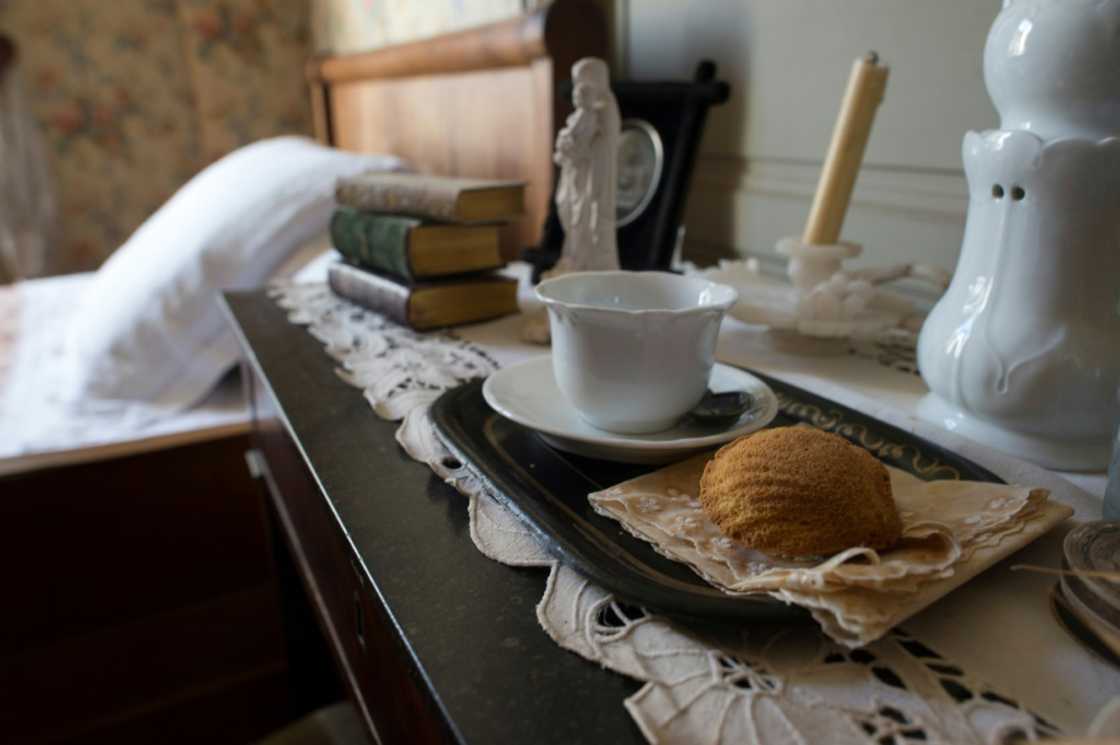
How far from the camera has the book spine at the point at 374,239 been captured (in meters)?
0.67

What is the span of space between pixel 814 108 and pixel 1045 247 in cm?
43

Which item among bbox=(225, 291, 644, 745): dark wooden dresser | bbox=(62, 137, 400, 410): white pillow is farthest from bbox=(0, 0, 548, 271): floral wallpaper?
bbox=(225, 291, 644, 745): dark wooden dresser

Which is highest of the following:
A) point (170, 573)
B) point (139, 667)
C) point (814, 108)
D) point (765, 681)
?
point (814, 108)

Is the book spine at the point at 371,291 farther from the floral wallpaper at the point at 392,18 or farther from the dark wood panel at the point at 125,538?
the floral wallpaper at the point at 392,18

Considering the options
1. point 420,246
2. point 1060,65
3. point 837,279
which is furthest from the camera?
point 420,246

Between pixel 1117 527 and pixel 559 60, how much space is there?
82cm

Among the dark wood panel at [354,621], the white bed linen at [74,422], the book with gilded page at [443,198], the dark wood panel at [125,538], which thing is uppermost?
the book with gilded page at [443,198]

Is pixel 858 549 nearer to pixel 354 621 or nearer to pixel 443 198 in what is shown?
pixel 354 621

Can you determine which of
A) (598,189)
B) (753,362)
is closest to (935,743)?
(753,362)

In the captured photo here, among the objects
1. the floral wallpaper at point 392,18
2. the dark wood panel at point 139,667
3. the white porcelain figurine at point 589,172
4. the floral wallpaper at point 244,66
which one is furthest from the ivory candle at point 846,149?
the floral wallpaper at point 244,66

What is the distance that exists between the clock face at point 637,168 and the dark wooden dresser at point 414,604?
15.7 inches

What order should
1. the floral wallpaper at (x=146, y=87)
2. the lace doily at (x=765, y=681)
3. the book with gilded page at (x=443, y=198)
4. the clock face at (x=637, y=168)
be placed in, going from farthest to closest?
the floral wallpaper at (x=146, y=87) < the clock face at (x=637, y=168) < the book with gilded page at (x=443, y=198) < the lace doily at (x=765, y=681)

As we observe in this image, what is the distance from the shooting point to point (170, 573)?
3.24 feet

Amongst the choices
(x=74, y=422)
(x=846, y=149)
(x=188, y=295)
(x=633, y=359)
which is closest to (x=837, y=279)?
(x=846, y=149)
